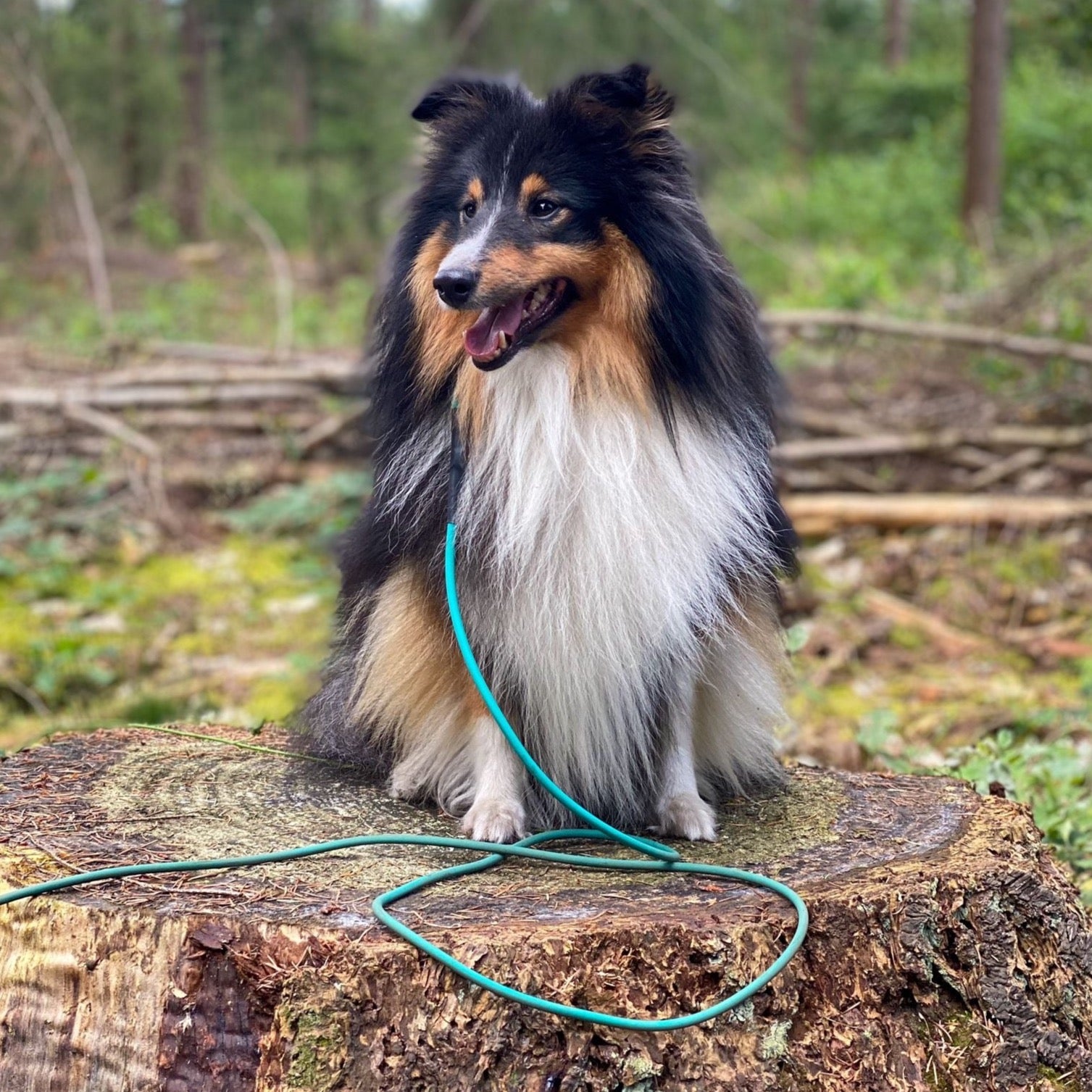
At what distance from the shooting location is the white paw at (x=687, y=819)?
9.84 feet

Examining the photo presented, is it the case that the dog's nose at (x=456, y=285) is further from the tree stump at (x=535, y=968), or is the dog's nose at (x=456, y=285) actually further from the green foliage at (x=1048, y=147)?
the green foliage at (x=1048, y=147)

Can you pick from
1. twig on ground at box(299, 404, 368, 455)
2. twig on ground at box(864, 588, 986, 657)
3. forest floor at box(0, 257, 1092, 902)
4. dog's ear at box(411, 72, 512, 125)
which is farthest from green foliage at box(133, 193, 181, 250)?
dog's ear at box(411, 72, 512, 125)

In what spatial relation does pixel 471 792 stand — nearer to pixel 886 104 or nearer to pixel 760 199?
pixel 760 199

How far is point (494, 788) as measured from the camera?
9.99 ft

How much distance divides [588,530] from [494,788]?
0.67m

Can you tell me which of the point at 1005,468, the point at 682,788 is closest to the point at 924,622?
the point at 1005,468

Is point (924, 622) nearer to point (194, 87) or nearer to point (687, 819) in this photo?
point (687, 819)

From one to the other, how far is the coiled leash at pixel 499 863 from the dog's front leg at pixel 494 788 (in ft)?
0.16

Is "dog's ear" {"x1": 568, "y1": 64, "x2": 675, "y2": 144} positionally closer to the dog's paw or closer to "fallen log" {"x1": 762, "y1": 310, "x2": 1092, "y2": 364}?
the dog's paw

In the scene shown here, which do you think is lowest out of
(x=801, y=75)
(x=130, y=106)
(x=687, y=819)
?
(x=687, y=819)

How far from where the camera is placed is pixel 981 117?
12188 millimetres

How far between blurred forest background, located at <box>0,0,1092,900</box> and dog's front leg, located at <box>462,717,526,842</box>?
1157 millimetres

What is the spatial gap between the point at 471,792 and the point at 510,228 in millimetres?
1373

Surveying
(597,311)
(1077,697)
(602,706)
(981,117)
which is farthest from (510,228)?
(981,117)
